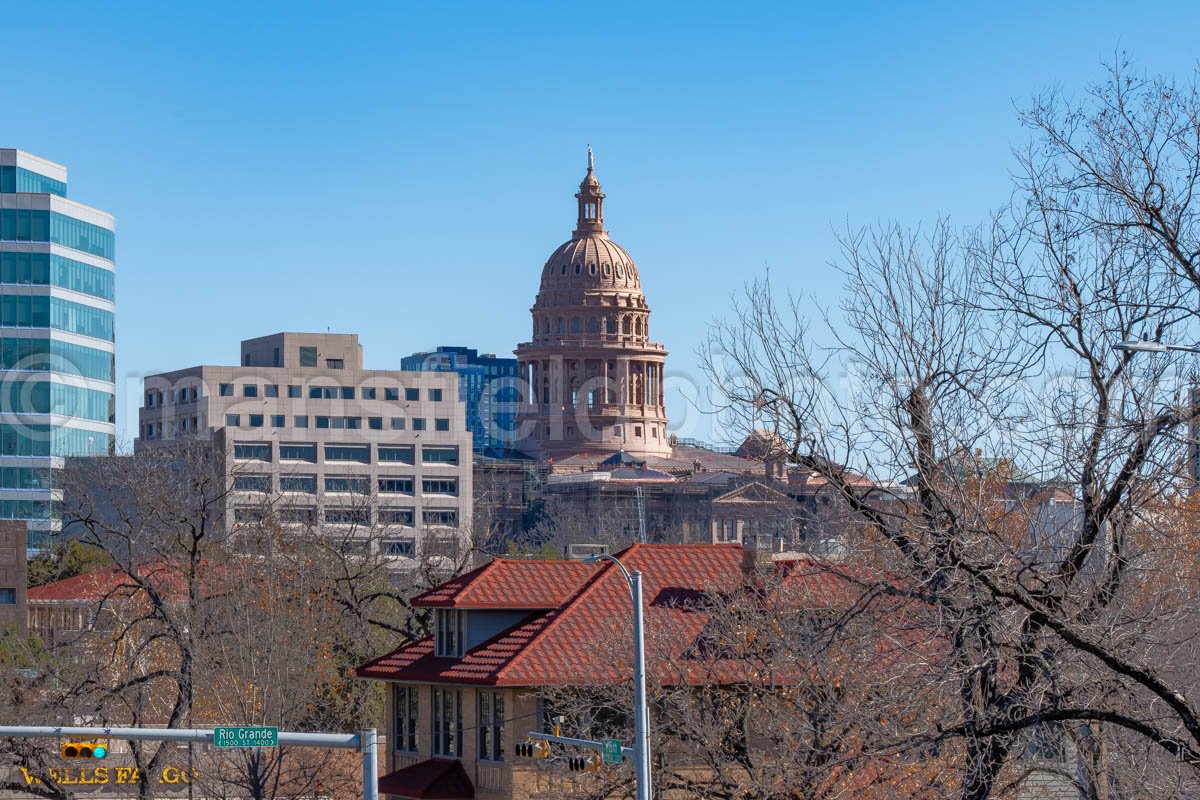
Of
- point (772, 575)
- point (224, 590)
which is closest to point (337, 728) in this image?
point (224, 590)

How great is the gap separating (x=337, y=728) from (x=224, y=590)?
5472mm

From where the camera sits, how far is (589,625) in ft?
147

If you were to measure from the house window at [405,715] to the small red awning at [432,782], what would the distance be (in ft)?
5.71

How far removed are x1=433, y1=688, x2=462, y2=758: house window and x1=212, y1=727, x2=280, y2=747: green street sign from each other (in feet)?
74.5

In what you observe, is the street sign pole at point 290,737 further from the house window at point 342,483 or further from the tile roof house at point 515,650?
the house window at point 342,483

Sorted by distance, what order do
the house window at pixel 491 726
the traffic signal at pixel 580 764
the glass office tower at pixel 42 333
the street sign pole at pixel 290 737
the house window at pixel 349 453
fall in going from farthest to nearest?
the house window at pixel 349 453 < the glass office tower at pixel 42 333 < the house window at pixel 491 726 < the traffic signal at pixel 580 764 < the street sign pole at pixel 290 737

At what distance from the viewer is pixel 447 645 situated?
1880 inches

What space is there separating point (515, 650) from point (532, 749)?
258 centimetres

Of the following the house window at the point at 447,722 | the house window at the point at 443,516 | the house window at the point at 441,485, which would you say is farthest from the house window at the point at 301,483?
the house window at the point at 447,722

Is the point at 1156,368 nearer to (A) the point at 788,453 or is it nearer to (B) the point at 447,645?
(A) the point at 788,453

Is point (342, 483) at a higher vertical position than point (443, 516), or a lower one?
higher

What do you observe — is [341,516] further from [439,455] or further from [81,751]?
[81,751]

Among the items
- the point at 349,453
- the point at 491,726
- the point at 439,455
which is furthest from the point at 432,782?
the point at 439,455

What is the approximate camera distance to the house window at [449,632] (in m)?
47.1
